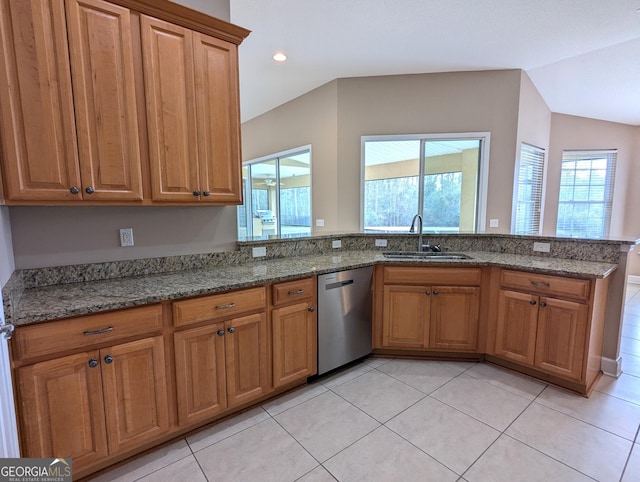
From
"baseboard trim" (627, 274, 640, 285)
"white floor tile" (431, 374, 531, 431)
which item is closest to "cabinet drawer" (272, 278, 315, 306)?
"white floor tile" (431, 374, 531, 431)

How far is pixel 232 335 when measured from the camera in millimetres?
1820

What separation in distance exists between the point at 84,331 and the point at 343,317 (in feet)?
5.31

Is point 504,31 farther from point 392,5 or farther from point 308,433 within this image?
point 308,433

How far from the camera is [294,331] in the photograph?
2.11 metres

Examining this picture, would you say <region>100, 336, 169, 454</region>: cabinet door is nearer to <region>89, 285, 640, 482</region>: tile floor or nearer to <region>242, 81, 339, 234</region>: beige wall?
<region>89, 285, 640, 482</region>: tile floor

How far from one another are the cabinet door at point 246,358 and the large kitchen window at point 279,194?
8.08ft

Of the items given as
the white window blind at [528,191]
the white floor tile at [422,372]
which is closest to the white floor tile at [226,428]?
the white floor tile at [422,372]

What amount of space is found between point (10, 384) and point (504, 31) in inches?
156

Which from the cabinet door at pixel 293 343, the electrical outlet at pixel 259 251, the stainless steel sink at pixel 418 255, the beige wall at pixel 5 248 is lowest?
the cabinet door at pixel 293 343

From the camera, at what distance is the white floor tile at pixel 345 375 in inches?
91.0

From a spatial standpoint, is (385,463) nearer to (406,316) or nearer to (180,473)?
(180,473)

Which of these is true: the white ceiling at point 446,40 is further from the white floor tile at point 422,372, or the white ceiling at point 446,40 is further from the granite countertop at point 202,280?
the white floor tile at point 422,372

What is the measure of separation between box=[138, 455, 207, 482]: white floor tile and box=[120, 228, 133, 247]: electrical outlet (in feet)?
4.20

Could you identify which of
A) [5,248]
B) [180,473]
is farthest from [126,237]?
[180,473]
